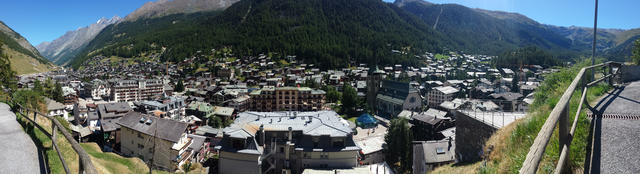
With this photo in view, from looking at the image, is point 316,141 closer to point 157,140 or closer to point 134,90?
point 157,140

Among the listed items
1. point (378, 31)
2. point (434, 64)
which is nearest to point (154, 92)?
point (434, 64)

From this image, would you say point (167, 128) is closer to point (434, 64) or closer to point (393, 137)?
point (393, 137)

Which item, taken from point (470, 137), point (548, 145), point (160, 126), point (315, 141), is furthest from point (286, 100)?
point (548, 145)

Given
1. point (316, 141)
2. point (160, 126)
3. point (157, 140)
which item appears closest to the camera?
point (157, 140)

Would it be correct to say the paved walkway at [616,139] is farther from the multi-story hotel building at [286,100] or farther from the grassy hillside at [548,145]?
Answer: the multi-story hotel building at [286,100]

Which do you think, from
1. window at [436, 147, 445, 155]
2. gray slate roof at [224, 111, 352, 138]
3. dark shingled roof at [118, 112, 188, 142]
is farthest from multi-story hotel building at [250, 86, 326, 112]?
window at [436, 147, 445, 155]

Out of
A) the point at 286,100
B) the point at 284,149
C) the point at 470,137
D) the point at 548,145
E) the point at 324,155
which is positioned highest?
the point at 548,145
